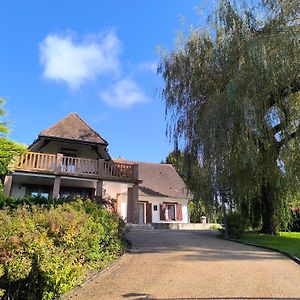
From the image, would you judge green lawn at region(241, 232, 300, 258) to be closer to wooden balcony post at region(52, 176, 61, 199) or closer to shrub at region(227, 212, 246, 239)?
shrub at region(227, 212, 246, 239)

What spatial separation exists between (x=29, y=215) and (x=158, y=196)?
23.1 m

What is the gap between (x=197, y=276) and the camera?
337 inches

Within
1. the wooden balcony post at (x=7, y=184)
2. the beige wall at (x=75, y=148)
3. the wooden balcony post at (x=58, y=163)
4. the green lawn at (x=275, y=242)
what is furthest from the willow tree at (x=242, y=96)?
the wooden balcony post at (x=7, y=184)

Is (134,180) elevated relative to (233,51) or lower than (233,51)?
lower

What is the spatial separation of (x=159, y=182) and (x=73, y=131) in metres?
12.1

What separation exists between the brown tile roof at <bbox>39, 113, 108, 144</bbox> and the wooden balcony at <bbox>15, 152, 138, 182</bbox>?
1700 millimetres

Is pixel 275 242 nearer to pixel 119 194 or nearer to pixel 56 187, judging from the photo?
pixel 56 187

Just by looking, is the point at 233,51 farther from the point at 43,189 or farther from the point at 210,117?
the point at 43,189

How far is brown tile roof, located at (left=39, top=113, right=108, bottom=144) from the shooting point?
2281cm

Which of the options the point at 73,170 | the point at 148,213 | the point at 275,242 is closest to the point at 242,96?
the point at 275,242

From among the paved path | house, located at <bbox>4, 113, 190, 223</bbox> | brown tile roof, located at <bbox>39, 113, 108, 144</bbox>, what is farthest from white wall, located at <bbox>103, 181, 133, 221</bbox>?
the paved path

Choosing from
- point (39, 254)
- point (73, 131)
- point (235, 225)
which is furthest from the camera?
point (73, 131)

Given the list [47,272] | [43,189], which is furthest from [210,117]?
[43,189]

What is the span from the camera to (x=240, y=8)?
14.3 meters
